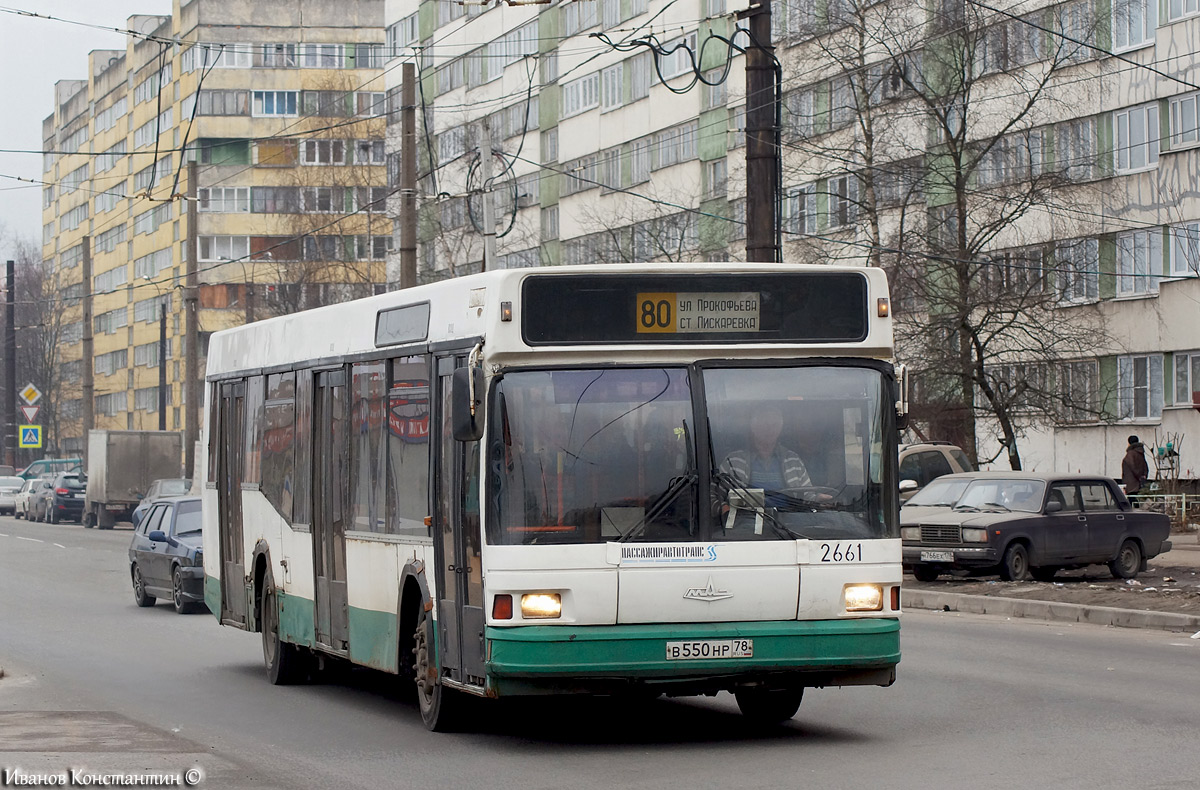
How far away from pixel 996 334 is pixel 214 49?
209 feet

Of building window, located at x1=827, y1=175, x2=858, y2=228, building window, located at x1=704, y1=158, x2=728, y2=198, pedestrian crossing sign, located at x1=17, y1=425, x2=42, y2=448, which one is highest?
building window, located at x1=704, y1=158, x2=728, y2=198

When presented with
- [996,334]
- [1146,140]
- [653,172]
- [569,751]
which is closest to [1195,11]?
[1146,140]

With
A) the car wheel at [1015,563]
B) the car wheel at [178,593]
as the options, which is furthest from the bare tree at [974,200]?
the car wheel at [178,593]

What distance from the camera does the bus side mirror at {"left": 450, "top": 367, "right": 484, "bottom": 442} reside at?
9.58 m

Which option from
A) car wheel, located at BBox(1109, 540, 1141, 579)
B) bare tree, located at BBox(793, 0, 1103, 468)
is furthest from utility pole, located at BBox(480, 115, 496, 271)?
car wheel, located at BBox(1109, 540, 1141, 579)

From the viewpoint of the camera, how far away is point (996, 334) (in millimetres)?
37312

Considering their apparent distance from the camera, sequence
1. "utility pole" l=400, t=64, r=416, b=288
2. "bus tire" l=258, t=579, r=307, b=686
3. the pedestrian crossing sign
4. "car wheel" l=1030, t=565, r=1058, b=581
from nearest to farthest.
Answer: "bus tire" l=258, t=579, r=307, b=686 < "car wheel" l=1030, t=565, r=1058, b=581 < "utility pole" l=400, t=64, r=416, b=288 < the pedestrian crossing sign

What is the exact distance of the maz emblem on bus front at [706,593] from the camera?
9.67 meters

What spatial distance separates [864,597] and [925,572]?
1419 centimetres

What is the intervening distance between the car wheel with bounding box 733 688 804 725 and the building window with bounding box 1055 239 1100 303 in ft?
95.3

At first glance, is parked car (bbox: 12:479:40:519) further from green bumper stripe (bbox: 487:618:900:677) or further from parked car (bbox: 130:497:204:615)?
green bumper stripe (bbox: 487:618:900:677)

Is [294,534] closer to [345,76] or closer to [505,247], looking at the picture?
[505,247]

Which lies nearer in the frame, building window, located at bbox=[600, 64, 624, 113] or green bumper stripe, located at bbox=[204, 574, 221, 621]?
green bumper stripe, located at bbox=[204, 574, 221, 621]

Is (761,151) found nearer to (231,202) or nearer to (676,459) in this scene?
(676,459)
